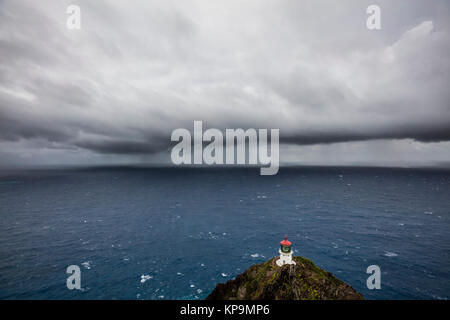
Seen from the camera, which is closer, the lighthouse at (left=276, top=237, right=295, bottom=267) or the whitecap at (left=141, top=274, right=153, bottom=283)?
the lighthouse at (left=276, top=237, right=295, bottom=267)

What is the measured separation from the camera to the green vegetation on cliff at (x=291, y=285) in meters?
28.1

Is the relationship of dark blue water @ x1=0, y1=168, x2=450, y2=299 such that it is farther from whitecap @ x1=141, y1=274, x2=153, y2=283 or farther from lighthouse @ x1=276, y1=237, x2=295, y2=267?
lighthouse @ x1=276, y1=237, x2=295, y2=267

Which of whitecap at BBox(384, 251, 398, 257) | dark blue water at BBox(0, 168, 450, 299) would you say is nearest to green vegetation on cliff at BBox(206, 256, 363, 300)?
dark blue water at BBox(0, 168, 450, 299)

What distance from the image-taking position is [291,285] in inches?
1154

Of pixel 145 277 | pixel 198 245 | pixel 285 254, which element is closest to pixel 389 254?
pixel 285 254

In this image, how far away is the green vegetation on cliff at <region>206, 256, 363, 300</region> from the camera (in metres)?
28.1

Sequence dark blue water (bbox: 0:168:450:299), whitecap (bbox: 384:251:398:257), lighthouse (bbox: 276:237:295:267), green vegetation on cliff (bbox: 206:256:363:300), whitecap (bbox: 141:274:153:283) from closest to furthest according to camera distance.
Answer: green vegetation on cliff (bbox: 206:256:363:300) → lighthouse (bbox: 276:237:295:267) → dark blue water (bbox: 0:168:450:299) → whitecap (bbox: 141:274:153:283) → whitecap (bbox: 384:251:398:257)

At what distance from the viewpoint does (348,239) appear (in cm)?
7025

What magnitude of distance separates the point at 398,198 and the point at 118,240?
548 feet

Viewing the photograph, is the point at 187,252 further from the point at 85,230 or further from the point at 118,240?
the point at 85,230

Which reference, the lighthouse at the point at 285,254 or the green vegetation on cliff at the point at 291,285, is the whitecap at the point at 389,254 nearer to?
the green vegetation on cliff at the point at 291,285

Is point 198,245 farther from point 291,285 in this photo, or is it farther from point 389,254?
point 389,254
